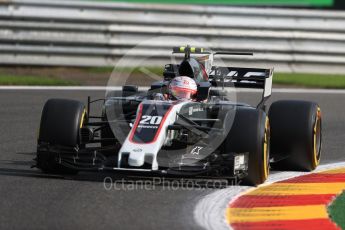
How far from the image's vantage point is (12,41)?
1844 cm

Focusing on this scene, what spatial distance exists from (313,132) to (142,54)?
30.2ft

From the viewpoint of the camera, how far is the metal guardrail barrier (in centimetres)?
1855

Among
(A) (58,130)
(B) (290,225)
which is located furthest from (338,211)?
(A) (58,130)

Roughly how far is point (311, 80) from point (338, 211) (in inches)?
461

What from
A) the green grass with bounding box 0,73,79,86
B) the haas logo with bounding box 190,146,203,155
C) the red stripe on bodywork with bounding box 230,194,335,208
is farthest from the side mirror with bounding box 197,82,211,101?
the green grass with bounding box 0,73,79,86

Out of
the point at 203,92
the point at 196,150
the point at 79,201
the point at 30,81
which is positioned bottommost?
the point at 79,201

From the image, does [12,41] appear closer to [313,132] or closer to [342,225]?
[313,132]

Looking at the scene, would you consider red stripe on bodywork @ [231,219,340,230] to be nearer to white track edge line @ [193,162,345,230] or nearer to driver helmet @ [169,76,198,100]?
white track edge line @ [193,162,345,230]

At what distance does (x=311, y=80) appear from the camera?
19.4 metres

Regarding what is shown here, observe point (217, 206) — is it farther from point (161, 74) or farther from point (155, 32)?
point (155, 32)

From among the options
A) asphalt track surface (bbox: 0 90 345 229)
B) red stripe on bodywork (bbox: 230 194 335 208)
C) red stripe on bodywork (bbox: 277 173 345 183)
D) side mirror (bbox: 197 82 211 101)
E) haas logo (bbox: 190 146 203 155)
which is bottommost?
red stripe on bodywork (bbox: 277 173 345 183)

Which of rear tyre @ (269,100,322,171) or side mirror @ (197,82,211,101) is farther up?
side mirror @ (197,82,211,101)

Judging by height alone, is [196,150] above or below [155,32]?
below

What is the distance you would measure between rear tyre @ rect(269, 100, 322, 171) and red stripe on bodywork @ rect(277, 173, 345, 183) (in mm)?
234
